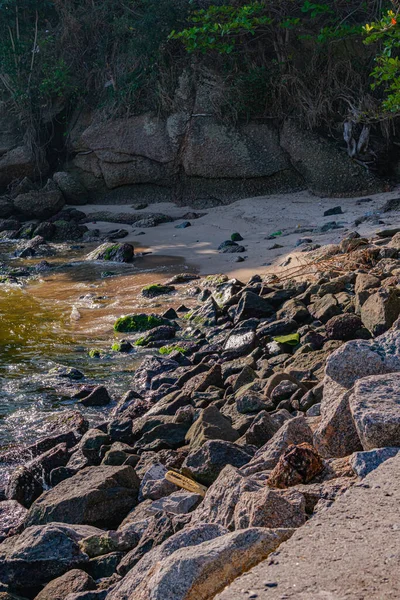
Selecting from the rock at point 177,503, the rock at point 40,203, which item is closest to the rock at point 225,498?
the rock at point 177,503

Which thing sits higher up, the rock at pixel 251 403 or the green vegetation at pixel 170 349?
the rock at pixel 251 403

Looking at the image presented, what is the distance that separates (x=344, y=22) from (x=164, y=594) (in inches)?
467

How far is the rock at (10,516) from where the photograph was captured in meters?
3.73

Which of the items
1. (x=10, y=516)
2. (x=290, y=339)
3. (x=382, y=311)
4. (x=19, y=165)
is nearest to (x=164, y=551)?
(x=10, y=516)

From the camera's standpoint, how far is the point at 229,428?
4105 mm

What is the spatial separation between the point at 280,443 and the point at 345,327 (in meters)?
2.51

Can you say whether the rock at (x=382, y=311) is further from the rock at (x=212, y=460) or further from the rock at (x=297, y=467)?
the rock at (x=297, y=467)

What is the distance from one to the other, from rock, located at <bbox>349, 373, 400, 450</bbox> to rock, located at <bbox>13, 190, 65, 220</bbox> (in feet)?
43.4

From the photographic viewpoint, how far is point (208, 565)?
79.1 inches

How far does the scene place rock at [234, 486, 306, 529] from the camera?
2.31 meters

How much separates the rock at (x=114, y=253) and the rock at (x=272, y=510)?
28.8 feet

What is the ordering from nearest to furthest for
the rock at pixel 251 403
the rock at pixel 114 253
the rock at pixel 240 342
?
the rock at pixel 251 403, the rock at pixel 240 342, the rock at pixel 114 253

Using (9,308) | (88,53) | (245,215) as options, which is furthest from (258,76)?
(9,308)

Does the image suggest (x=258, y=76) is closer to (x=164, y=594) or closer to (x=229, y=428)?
(x=229, y=428)
